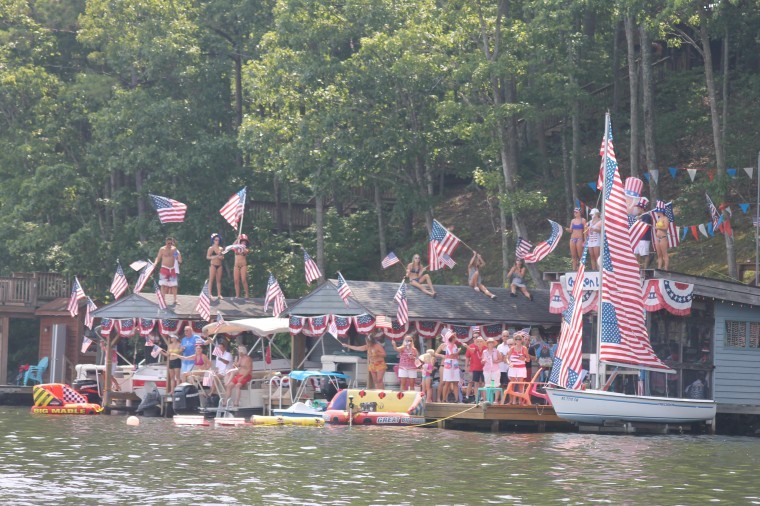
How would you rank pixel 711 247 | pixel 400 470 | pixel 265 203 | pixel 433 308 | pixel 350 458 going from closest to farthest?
pixel 400 470
pixel 350 458
pixel 433 308
pixel 711 247
pixel 265 203

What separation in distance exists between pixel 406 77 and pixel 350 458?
2432 cm

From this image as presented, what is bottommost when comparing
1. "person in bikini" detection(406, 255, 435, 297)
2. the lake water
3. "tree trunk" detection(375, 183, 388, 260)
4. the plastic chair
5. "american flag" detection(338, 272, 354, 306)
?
the lake water

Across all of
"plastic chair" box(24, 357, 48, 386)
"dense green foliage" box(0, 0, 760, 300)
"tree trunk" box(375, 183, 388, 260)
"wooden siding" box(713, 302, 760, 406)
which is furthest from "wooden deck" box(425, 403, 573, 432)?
"plastic chair" box(24, 357, 48, 386)

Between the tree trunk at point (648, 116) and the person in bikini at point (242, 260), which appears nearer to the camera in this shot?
the person in bikini at point (242, 260)

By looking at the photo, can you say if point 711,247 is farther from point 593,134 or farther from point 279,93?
point 279,93

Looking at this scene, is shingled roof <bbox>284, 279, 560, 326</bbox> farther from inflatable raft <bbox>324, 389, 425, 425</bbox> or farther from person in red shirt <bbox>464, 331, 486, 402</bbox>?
inflatable raft <bbox>324, 389, 425, 425</bbox>

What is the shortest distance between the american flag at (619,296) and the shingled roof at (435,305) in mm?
5969

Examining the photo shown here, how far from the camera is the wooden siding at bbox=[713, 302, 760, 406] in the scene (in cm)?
3356

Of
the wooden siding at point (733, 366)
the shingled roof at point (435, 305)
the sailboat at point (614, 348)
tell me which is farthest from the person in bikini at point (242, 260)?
the wooden siding at point (733, 366)

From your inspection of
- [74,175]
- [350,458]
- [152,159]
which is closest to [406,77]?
[152,159]

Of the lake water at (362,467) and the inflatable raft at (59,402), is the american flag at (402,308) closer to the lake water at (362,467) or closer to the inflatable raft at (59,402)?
the lake water at (362,467)

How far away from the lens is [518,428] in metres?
33.2

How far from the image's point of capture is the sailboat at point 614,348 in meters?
30.5

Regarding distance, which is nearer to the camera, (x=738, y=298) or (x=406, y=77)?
(x=738, y=298)
